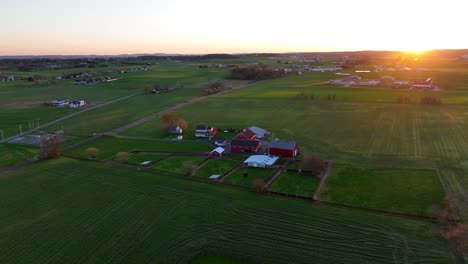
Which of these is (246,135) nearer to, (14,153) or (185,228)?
(185,228)

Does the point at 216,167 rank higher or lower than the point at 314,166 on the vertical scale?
lower

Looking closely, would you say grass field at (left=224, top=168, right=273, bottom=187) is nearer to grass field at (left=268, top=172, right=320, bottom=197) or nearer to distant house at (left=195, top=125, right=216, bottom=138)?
grass field at (left=268, top=172, right=320, bottom=197)

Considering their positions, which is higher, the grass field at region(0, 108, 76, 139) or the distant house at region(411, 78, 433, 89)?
the distant house at region(411, 78, 433, 89)

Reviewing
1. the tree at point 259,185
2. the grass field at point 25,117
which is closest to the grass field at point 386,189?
the tree at point 259,185

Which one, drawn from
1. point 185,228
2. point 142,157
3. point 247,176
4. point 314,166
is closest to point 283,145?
point 314,166

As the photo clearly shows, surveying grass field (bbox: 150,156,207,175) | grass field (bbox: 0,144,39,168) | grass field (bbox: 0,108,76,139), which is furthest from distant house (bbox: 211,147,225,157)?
grass field (bbox: 0,108,76,139)
